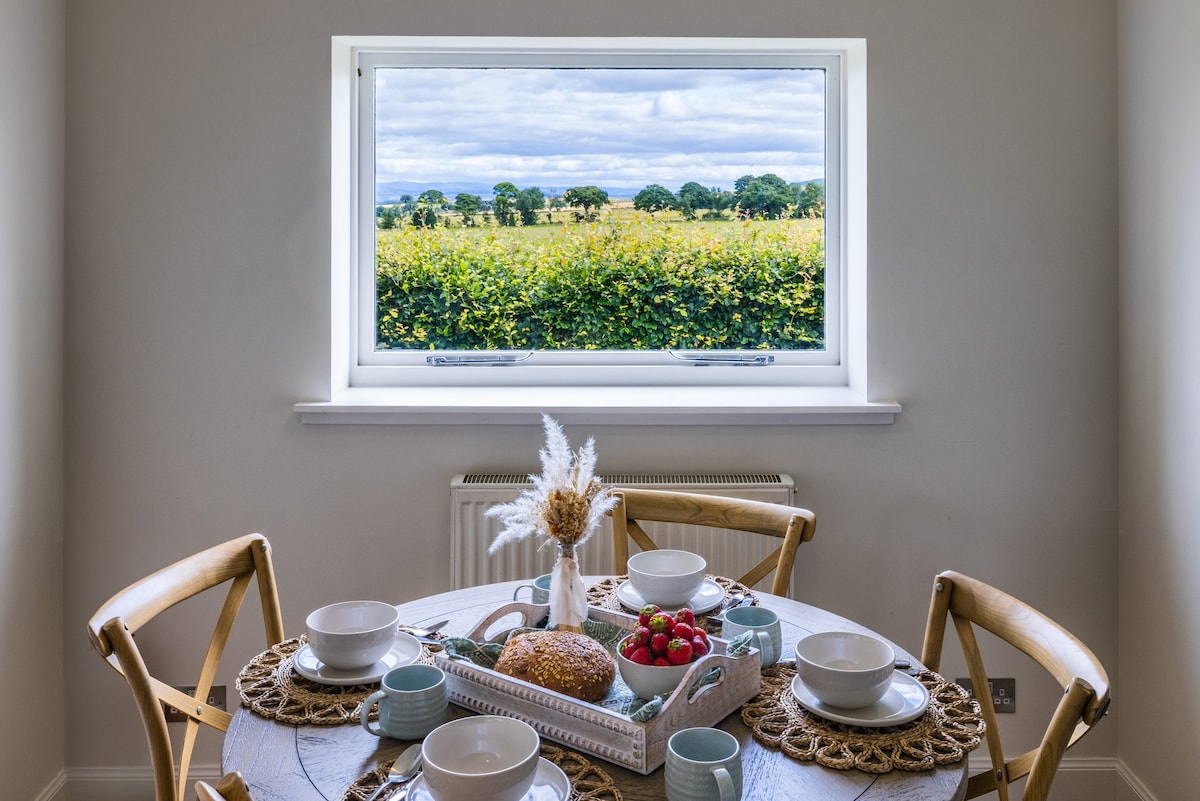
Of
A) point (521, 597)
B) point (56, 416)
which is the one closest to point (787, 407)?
point (521, 597)

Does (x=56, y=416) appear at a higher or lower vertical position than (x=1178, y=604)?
higher

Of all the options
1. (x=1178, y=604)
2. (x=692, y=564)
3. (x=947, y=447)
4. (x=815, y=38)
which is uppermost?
(x=815, y=38)

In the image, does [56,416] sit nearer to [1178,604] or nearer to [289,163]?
[289,163]

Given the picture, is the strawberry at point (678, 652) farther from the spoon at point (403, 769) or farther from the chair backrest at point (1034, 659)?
the chair backrest at point (1034, 659)

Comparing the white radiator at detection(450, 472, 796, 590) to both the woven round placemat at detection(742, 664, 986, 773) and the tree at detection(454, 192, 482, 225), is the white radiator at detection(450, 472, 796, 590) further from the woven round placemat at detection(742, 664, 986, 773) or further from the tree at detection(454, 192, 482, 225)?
the woven round placemat at detection(742, 664, 986, 773)

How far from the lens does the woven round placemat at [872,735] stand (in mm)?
1071

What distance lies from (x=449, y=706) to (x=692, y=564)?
0.58 m

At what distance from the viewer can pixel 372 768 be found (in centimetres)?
105

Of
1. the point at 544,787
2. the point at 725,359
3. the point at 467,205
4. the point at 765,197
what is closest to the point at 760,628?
the point at 544,787

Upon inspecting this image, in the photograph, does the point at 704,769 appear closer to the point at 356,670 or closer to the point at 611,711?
the point at 611,711

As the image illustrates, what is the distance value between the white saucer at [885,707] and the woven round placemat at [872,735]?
0.01 meters

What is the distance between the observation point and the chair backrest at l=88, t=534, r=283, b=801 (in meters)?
1.28

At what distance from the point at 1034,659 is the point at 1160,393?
98 centimetres

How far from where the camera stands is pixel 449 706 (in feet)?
3.94
